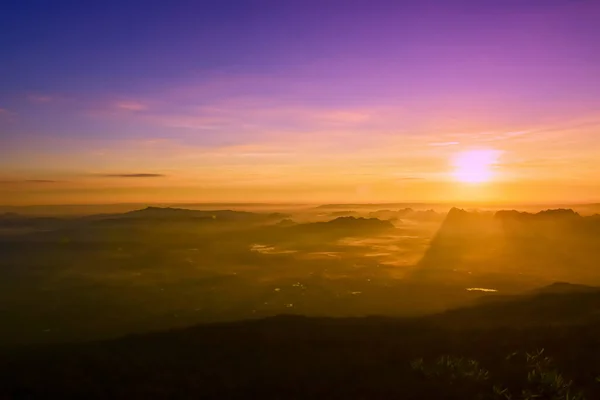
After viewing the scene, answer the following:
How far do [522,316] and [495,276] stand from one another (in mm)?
39095

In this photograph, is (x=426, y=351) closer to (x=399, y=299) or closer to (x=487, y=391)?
(x=487, y=391)

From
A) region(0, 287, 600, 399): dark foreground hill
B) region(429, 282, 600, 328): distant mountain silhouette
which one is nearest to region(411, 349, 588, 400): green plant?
region(0, 287, 600, 399): dark foreground hill

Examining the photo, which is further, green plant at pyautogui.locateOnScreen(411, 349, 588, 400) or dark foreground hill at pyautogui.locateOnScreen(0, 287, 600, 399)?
dark foreground hill at pyautogui.locateOnScreen(0, 287, 600, 399)

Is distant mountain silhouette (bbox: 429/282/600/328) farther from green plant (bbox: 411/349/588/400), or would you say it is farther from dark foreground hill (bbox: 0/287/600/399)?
green plant (bbox: 411/349/588/400)

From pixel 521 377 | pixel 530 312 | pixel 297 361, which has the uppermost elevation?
pixel 521 377

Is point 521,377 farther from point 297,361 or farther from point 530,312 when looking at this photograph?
point 530,312

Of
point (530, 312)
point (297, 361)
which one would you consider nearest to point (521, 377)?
point (297, 361)

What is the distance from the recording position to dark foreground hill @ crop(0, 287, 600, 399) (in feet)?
54.2

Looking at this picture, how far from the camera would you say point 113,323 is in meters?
38.4

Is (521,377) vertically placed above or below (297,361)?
above

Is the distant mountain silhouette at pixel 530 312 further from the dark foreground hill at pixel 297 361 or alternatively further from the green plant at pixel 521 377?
the green plant at pixel 521 377

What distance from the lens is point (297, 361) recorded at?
19875mm

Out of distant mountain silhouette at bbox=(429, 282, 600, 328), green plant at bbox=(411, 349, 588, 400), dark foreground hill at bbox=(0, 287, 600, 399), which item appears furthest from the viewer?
distant mountain silhouette at bbox=(429, 282, 600, 328)

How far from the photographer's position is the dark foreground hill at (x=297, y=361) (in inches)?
650
